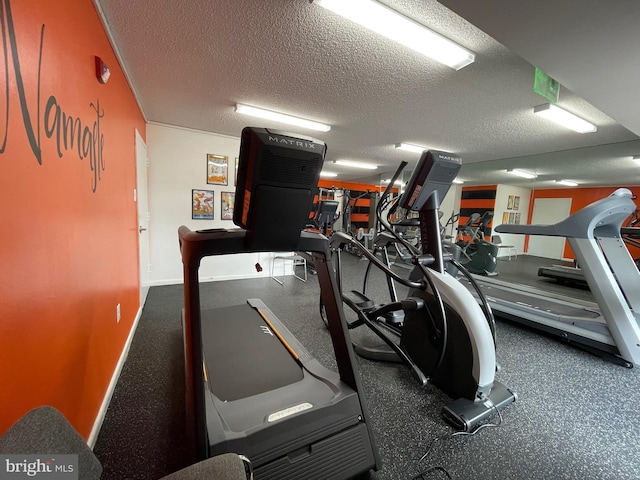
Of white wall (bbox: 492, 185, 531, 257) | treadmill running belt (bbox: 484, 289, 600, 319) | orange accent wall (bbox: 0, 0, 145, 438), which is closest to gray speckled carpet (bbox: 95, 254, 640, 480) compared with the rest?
orange accent wall (bbox: 0, 0, 145, 438)

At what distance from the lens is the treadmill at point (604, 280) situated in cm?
242

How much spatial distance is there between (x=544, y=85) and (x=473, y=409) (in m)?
2.64

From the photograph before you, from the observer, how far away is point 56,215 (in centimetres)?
118

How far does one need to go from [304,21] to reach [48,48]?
1491mm

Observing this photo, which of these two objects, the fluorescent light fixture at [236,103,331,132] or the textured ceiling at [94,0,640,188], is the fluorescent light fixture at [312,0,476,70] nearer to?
the textured ceiling at [94,0,640,188]

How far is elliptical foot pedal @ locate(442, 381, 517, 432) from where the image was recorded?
1.66 m

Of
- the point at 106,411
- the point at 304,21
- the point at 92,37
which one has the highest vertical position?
the point at 304,21

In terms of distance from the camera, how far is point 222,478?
631 millimetres

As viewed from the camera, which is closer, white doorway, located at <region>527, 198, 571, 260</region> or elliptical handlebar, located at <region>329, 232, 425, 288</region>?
elliptical handlebar, located at <region>329, 232, 425, 288</region>

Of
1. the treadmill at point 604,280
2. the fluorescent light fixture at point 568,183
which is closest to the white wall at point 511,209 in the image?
the fluorescent light fixture at point 568,183

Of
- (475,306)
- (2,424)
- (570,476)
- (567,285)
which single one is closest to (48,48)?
(2,424)

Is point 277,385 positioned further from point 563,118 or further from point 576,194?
point 576,194

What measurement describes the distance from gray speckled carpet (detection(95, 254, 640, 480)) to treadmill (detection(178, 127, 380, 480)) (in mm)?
343

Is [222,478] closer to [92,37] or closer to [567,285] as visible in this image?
[92,37]
